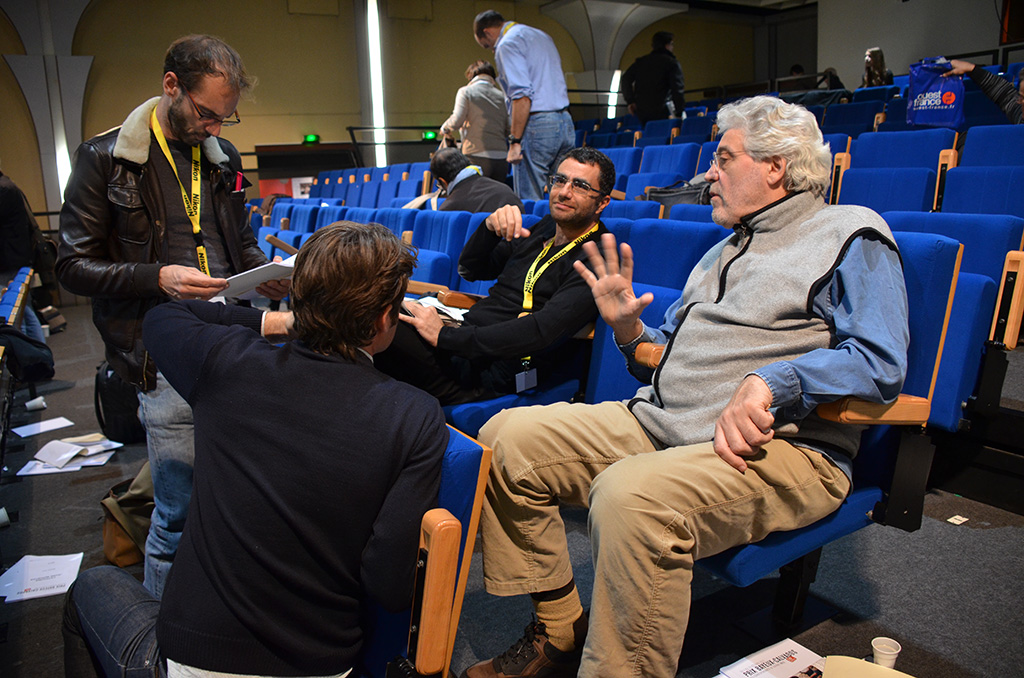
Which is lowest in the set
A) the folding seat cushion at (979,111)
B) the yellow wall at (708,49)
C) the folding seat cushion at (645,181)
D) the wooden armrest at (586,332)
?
the wooden armrest at (586,332)

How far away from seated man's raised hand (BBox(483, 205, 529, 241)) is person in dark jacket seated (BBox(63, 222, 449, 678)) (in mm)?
1276

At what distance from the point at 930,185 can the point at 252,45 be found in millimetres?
10345

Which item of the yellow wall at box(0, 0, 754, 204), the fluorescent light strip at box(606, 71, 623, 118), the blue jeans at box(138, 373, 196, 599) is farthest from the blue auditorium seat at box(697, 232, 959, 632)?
the fluorescent light strip at box(606, 71, 623, 118)

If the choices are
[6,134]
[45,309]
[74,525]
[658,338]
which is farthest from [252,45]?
[658,338]

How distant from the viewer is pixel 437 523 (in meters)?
0.88

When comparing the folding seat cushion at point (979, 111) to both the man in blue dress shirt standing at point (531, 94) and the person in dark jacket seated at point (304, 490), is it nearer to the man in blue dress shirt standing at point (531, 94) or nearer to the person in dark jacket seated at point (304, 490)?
the man in blue dress shirt standing at point (531, 94)

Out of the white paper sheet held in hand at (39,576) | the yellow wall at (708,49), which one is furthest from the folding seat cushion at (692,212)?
the yellow wall at (708,49)

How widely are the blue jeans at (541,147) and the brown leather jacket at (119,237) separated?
267 centimetres

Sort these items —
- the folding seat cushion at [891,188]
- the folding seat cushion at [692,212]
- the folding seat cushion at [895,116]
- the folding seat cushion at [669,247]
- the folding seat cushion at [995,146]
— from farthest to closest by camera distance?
the folding seat cushion at [895,116], the folding seat cushion at [995,146], the folding seat cushion at [891,188], the folding seat cushion at [692,212], the folding seat cushion at [669,247]

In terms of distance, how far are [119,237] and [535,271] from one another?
1086 millimetres

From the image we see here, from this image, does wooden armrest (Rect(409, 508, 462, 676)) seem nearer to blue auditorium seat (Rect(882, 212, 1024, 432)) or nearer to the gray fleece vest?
the gray fleece vest

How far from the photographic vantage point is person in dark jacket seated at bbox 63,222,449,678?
0.92m

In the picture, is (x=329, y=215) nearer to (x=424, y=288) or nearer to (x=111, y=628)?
(x=424, y=288)

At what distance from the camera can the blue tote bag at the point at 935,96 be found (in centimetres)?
447
